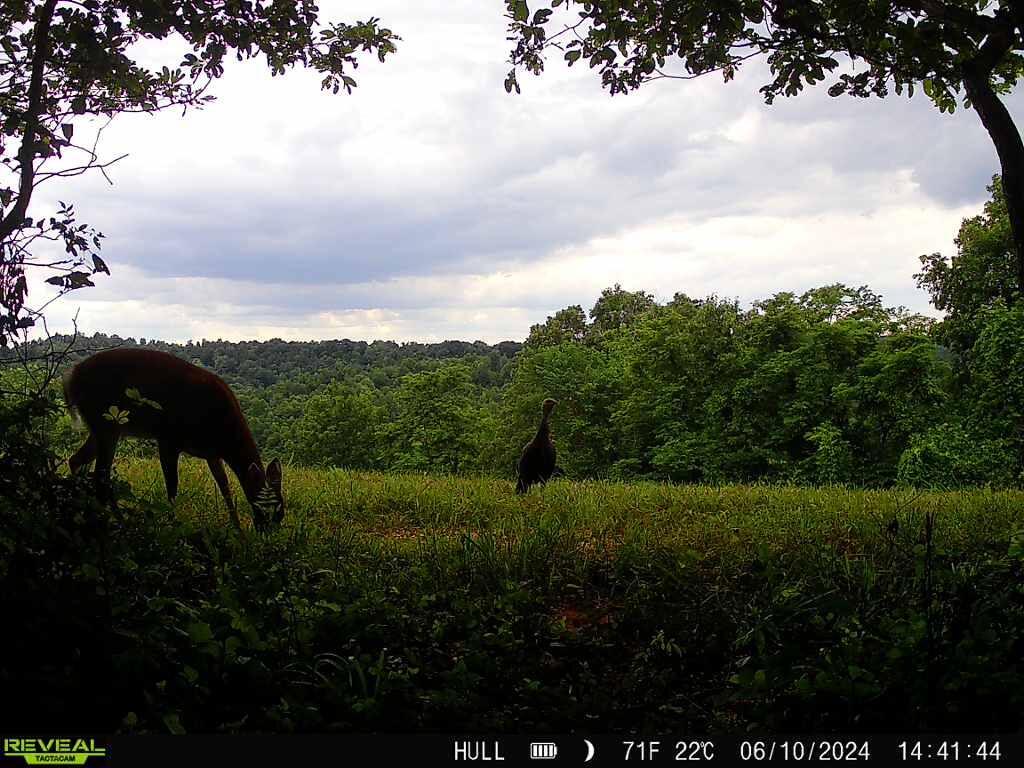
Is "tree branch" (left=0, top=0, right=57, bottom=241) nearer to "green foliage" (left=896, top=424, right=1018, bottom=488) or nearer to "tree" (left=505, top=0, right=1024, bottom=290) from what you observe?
"tree" (left=505, top=0, right=1024, bottom=290)

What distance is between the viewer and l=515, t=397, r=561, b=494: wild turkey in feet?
35.1

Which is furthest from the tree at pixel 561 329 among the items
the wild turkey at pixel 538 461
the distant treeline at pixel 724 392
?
the wild turkey at pixel 538 461

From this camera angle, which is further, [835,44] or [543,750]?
[835,44]

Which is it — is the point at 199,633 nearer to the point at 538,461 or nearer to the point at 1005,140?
the point at 1005,140

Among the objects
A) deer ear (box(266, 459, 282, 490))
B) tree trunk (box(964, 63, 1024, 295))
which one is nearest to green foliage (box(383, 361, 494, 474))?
deer ear (box(266, 459, 282, 490))

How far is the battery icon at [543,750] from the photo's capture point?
11.2ft

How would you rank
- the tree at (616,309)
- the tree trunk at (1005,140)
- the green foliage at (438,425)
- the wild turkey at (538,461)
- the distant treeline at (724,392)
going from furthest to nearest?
the tree at (616,309)
the green foliage at (438,425)
the distant treeline at (724,392)
the wild turkey at (538,461)
the tree trunk at (1005,140)

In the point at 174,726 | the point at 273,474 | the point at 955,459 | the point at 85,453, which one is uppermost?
the point at 85,453

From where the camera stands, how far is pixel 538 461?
1089 cm

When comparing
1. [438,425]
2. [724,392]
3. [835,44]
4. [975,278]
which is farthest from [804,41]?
[438,425]

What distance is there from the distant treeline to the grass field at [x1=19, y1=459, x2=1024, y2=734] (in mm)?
12910

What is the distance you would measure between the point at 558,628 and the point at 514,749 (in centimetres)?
163

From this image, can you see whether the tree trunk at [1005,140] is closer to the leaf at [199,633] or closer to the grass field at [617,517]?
the grass field at [617,517]

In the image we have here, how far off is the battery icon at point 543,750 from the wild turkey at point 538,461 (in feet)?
23.0
